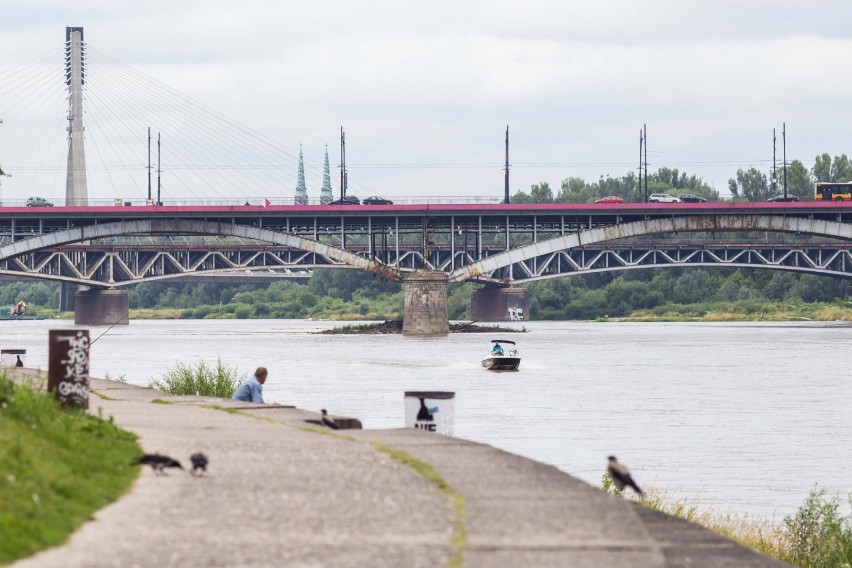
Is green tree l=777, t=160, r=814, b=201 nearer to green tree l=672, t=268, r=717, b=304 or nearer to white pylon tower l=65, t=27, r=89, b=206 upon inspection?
green tree l=672, t=268, r=717, b=304

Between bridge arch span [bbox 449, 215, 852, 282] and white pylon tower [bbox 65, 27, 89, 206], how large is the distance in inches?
1447

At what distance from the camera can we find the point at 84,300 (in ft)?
521

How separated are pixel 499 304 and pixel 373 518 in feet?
463

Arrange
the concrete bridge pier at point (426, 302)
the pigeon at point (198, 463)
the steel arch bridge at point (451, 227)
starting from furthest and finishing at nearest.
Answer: the concrete bridge pier at point (426, 302), the steel arch bridge at point (451, 227), the pigeon at point (198, 463)

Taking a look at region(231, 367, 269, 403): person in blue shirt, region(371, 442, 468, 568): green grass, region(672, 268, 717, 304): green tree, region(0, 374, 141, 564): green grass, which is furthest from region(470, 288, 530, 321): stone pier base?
region(371, 442, 468, 568): green grass

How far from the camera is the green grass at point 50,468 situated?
1179 centimetres

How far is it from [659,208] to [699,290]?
174 ft

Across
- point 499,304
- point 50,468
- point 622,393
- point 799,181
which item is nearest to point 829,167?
point 799,181

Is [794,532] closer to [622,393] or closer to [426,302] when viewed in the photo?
[622,393]

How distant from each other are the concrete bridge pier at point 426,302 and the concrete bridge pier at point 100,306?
45202 millimetres

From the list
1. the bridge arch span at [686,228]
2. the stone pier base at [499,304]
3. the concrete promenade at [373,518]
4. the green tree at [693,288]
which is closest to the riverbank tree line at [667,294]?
the green tree at [693,288]

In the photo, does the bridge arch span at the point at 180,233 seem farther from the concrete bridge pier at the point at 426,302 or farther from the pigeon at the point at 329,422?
the pigeon at the point at 329,422

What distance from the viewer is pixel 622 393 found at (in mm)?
58844

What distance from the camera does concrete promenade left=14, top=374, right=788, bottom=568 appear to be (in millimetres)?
11383
